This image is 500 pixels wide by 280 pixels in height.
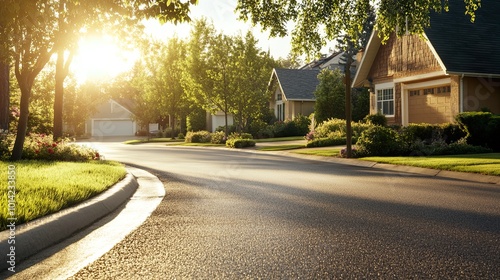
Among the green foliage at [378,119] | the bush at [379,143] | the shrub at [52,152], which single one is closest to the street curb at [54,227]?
the shrub at [52,152]

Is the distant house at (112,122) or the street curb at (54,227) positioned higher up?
the distant house at (112,122)

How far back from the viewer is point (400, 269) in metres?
4.31

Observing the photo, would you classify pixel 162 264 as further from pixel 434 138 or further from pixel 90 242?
pixel 434 138

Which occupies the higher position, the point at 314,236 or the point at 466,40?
the point at 466,40

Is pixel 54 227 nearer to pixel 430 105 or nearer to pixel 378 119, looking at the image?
pixel 430 105

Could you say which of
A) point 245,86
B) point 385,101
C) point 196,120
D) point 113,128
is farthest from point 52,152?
point 113,128

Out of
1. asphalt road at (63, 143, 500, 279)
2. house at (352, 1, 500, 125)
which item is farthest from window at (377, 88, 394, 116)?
asphalt road at (63, 143, 500, 279)

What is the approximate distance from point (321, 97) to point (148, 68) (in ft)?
92.3

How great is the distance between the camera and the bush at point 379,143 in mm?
19953

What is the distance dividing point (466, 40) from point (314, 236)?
25048 millimetres

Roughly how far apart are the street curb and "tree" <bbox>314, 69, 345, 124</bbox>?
34759mm

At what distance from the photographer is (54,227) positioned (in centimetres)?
565

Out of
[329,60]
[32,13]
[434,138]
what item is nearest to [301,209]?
[32,13]

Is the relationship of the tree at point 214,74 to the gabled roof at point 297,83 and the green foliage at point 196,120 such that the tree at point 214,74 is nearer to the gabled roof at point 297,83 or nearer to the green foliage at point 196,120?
the gabled roof at point 297,83
